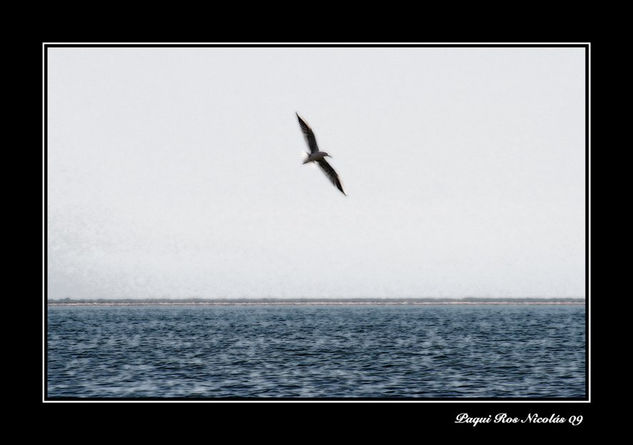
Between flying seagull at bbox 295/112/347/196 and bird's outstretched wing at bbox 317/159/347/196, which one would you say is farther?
bird's outstretched wing at bbox 317/159/347/196

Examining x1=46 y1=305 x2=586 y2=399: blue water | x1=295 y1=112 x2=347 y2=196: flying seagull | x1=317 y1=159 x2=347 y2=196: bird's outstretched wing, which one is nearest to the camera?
x1=295 y1=112 x2=347 y2=196: flying seagull

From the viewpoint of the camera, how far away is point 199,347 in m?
54.0

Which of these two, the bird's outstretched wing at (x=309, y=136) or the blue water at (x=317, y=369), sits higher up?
the bird's outstretched wing at (x=309, y=136)

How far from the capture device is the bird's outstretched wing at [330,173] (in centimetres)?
2236

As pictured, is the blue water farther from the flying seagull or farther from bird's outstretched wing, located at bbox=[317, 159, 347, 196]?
the flying seagull

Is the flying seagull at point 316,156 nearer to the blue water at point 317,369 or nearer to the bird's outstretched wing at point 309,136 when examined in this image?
the bird's outstretched wing at point 309,136

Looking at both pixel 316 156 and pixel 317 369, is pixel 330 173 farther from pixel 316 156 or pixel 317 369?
pixel 317 369

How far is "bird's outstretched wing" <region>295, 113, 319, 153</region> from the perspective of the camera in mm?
21091

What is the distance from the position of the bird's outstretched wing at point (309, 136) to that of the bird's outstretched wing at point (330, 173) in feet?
1.55

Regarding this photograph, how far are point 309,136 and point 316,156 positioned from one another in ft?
2.47

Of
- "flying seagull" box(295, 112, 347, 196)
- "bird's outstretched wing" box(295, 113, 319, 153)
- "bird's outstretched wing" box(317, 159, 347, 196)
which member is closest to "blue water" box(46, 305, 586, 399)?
"bird's outstretched wing" box(317, 159, 347, 196)

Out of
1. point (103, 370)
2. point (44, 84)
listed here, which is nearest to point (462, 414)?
point (44, 84)

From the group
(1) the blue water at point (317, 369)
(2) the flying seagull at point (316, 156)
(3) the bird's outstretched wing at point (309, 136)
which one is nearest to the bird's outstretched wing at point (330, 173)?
(2) the flying seagull at point (316, 156)

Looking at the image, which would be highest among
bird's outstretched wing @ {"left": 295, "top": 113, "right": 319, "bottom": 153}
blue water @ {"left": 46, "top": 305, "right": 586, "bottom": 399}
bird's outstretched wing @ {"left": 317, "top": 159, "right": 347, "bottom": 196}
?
bird's outstretched wing @ {"left": 295, "top": 113, "right": 319, "bottom": 153}
